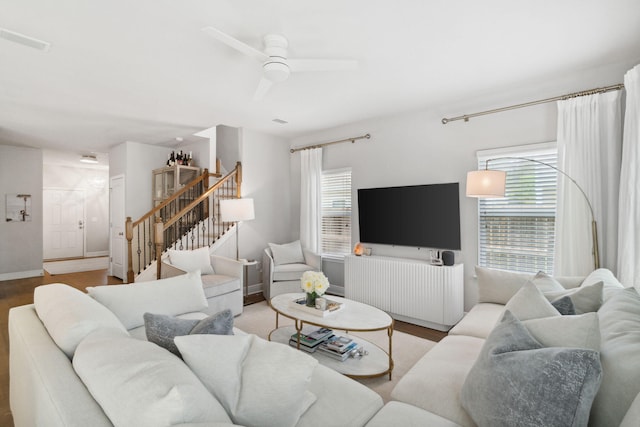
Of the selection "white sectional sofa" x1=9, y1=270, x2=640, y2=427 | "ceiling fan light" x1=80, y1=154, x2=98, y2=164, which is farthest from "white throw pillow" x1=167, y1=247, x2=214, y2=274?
"ceiling fan light" x1=80, y1=154, x2=98, y2=164

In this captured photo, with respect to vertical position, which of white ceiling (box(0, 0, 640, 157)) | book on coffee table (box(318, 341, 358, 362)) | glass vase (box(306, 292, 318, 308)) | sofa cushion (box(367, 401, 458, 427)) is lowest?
book on coffee table (box(318, 341, 358, 362))

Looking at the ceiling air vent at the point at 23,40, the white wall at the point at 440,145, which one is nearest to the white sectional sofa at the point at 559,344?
the white wall at the point at 440,145

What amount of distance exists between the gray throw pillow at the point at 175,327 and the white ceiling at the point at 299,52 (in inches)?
77.4

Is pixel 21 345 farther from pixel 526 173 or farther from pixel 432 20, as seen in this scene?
pixel 526 173

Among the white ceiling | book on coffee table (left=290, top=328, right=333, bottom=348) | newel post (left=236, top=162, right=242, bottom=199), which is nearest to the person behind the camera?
the white ceiling

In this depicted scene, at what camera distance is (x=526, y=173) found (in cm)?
356

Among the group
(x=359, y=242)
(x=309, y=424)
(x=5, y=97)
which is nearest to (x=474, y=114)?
(x=359, y=242)

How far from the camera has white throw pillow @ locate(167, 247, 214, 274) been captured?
4074 mm

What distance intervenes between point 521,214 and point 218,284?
11.8ft

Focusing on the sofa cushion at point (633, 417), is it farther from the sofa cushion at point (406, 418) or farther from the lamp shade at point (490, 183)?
the lamp shade at point (490, 183)

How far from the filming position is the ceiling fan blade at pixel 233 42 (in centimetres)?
200

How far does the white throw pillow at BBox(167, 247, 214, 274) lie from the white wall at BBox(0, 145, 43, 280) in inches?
186

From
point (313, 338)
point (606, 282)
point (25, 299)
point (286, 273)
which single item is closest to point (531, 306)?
point (606, 282)

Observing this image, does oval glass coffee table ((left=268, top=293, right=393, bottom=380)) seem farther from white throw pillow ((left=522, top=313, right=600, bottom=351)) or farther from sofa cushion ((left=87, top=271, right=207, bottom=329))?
white throw pillow ((left=522, top=313, right=600, bottom=351))
